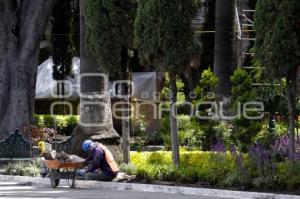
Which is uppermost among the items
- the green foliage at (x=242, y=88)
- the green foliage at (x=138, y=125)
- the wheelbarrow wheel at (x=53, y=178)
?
the green foliage at (x=242, y=88)

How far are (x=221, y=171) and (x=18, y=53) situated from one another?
1001cm

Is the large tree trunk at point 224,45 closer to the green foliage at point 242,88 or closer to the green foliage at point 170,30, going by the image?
the green foliage at point 242,88

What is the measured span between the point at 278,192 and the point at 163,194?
2407 millimetres

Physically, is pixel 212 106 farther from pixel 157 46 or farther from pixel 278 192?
pixel 278 192

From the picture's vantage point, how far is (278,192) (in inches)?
565

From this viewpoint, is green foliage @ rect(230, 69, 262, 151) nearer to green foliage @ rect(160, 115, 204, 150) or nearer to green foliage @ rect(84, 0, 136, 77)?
green foliage @ rect(160, 115, 204, 150)

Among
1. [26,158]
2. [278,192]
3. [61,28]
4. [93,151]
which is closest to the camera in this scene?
[278,192]

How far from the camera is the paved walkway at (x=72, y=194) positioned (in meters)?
14.9

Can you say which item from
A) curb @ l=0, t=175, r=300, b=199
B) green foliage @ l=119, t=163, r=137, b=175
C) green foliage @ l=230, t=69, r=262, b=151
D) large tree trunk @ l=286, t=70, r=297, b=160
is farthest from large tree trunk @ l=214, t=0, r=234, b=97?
large tree trunk @ l=286, t=70, r=297, b=160

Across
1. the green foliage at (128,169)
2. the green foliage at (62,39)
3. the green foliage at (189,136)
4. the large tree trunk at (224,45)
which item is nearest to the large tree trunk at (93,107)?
the green foliage at (128,169)

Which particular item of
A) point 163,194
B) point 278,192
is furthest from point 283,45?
point 163,194

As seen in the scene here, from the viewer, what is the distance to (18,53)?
23.4 metres

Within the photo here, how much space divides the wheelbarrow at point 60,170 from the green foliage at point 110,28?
286 centimetres

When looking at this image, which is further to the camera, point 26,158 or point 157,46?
point 26,158
